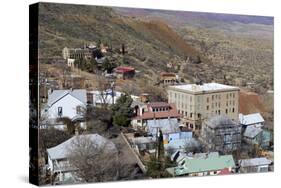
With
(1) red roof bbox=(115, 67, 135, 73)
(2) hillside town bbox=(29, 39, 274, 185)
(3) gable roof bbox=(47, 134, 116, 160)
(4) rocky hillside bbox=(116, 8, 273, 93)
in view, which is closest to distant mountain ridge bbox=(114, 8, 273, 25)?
(4) rocky hillside bbox=(116, 8, 273, 93)

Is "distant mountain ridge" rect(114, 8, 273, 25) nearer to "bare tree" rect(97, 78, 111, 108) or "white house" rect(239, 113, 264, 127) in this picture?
"bare tree" rect(97, 78, 111, 108)

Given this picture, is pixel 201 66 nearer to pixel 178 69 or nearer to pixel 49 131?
pixel 178 69

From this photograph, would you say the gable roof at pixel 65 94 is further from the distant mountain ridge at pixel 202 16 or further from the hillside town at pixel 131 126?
the distant mountain ridge at pixel 202 16

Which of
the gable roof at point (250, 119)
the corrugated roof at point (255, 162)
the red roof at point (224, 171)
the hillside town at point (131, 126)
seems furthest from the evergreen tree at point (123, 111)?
the corrugated roof at point (255, 162)

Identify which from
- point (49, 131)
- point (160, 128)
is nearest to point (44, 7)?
point (49, 131)

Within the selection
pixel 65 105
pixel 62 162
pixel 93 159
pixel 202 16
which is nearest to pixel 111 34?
pixel 65 105

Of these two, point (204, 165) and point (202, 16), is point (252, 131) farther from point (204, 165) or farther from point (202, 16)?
point (202, 16)
